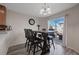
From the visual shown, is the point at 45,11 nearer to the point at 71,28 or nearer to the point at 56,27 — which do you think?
the point at 56,27

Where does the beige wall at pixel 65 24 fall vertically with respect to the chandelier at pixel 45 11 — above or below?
below

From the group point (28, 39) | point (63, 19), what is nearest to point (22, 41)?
point (28, 39)

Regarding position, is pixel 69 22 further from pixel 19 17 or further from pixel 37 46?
pixel 19 17

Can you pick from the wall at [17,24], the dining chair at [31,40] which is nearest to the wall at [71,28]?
the dining chair at [31,40]

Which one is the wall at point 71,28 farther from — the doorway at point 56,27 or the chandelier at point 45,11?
the chandelier at point 45,11

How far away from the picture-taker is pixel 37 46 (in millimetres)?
2295

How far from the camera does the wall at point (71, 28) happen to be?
255 centimetres

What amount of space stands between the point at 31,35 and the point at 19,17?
63 cm

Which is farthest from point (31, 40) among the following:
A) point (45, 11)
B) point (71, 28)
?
point (71, 28)

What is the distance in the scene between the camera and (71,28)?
9.01 feet

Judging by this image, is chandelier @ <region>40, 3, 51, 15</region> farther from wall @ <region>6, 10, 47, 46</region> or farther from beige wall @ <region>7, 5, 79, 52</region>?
wall @ <region>6, 10, 47, 46</region>

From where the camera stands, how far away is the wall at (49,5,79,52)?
2547 mm

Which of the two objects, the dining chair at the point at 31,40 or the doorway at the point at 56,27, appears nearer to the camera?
the dining chair at the point at 31,40

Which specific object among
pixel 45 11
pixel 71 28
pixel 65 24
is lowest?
pixel 71 28
